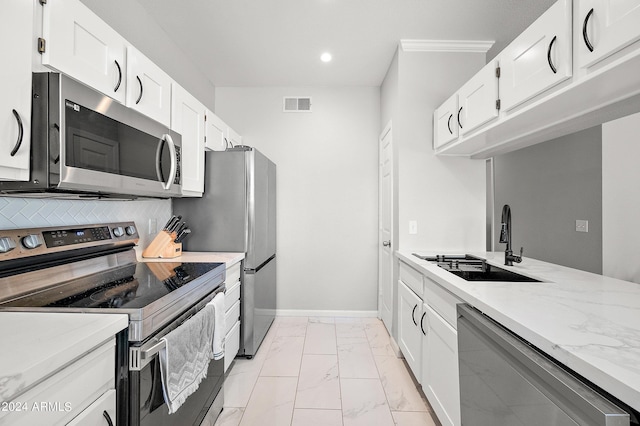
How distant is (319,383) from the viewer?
7.67ft

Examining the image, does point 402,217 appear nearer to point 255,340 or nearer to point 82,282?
point 255,340

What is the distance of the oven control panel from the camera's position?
129cm

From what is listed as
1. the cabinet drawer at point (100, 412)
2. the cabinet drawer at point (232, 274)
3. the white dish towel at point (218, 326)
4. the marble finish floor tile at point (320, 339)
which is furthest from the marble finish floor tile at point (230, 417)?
the cabinet drawer at point (100, 412)

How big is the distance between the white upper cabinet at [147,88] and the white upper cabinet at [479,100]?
2.02m

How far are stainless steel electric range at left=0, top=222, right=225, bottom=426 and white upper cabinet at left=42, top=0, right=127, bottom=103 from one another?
728 mm

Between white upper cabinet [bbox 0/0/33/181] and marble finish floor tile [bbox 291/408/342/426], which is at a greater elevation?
white upper cabinet [bbox 0/0/33/181]

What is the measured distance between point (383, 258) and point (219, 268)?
6.69ft

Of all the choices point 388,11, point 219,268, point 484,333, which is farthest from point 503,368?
point 388,11

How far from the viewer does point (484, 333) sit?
1194mm

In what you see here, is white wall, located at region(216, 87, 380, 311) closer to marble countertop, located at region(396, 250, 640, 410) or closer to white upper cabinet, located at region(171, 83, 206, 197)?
white upper cabinet, located at region(171, 83, 206, 197)

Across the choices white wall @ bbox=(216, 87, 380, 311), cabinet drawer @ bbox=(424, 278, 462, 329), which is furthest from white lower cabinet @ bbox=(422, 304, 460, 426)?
white wall @ bbox=(216, 87, 380, 311)

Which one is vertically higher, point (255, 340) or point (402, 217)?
point (402, 217)

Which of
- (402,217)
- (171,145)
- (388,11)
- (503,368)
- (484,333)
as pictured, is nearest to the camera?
(503,368)

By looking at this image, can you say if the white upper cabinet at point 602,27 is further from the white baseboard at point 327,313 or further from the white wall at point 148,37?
the white baseboard at point 327,313
